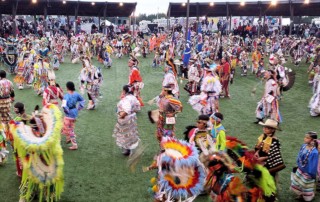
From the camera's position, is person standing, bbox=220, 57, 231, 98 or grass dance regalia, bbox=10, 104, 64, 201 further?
person standing, bbox=220, 57, 231, 98

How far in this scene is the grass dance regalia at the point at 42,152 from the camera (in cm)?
484

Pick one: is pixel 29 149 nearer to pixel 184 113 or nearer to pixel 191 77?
pixel 184 113

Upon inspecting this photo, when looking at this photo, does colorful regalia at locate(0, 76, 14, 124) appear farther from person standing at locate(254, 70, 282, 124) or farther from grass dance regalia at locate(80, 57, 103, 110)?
person standing at locate(254, 70, 282, 124)

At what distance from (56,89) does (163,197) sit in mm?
4809

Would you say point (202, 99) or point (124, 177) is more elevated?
point (202, 99)

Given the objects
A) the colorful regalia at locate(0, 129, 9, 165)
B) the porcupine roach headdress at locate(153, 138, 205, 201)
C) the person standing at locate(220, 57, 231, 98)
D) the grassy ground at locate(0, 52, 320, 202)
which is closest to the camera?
the porcupine roach headdress at locate(153, 138, 205, 201)

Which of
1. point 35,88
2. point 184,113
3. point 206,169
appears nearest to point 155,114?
point 206,169

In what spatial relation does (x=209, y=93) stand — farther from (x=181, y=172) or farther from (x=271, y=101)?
(x=181, y=172)

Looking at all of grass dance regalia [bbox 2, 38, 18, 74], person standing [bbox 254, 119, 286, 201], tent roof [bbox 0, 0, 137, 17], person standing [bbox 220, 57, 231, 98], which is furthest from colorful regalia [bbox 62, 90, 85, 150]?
tent roof [bbox 0, 0, 137, 17]

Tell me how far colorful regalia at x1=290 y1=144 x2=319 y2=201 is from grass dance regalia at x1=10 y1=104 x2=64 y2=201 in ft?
12.4

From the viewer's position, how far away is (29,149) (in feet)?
15.7

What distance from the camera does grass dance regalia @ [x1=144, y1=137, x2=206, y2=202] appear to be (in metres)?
4.13

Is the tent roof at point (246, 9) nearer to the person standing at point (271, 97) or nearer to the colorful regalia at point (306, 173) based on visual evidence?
the person standing at point (271, 97)

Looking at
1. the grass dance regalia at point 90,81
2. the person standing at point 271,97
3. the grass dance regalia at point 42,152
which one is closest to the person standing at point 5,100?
the grass dance regalia at point 42,152
